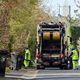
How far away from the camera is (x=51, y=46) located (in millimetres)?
35344

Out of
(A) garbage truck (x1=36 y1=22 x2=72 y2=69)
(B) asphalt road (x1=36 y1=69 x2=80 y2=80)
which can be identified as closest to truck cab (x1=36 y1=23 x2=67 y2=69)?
(A) garbage truck (x1=36 y1=22 x2=72 y2=69)

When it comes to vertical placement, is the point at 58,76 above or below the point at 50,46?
below

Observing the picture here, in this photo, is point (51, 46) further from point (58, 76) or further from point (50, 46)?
point (58, 76)

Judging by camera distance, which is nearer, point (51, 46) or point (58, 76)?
point (58, 76)

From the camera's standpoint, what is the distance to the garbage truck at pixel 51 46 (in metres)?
34.4

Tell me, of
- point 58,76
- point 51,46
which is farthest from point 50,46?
point 58,76

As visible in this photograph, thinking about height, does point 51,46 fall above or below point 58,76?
above

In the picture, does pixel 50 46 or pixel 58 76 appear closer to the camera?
pixel 58 76

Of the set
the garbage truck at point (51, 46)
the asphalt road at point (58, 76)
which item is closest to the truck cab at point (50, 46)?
the garbage truck at point (51, 46)

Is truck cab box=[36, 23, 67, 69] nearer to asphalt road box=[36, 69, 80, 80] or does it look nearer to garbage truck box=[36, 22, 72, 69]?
garbage truck box=[36, 22, 72, 69]

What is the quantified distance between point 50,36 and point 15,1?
6370 millimetres

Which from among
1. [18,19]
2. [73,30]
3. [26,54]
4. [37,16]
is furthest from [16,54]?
→ [73,30]

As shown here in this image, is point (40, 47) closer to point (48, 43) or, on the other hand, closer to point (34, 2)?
point (48, 43)

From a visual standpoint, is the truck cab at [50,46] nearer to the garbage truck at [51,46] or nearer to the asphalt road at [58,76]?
the garbage truck at [51,46]
